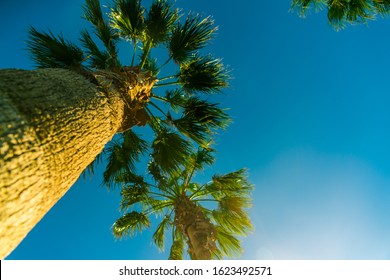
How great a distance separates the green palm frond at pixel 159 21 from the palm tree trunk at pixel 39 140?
3.83 meters

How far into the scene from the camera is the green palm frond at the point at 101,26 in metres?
6.21

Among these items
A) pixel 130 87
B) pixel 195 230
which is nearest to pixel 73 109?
pixel 130 87

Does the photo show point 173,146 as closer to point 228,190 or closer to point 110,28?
point 228,190

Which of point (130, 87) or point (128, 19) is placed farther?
point (128, 19)

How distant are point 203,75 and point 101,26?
95.7 inches

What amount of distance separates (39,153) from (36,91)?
0.54 m

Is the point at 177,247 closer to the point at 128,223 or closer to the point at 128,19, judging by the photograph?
the point at 128,223

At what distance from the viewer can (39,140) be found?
5.76 ft

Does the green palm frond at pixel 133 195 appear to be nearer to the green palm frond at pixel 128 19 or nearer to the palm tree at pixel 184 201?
the palm tree at pixel 184 201

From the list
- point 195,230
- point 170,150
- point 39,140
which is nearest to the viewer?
point 39,140

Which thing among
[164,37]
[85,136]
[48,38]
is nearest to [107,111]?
[85,136]

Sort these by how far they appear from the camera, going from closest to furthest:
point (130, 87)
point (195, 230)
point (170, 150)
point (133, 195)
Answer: point (130, 87) → point (195, 230) → point (170, 150) → point (133, 195)

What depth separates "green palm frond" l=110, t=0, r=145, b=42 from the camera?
6.00 m

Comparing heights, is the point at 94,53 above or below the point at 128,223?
above
